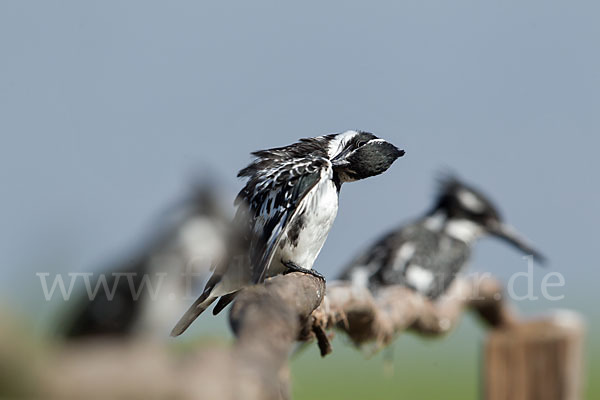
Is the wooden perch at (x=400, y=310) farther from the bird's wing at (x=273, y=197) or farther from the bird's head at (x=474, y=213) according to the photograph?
the bird's head at (x=474, y=213)

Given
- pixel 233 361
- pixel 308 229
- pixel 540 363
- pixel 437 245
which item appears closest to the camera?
pixel 233 361

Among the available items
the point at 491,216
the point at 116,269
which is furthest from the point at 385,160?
the point at 491,216

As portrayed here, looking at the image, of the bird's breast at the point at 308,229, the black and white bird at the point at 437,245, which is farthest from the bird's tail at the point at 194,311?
the black and white bird at the point at 437,245

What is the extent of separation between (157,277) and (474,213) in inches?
229

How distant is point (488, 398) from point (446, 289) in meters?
1.34

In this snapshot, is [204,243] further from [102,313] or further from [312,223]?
[312,223]

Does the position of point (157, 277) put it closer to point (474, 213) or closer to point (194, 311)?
point (194, 311)

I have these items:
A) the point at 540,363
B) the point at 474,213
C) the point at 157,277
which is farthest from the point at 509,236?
the point at 157,277

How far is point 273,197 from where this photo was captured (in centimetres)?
302

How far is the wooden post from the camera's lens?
3.69 meters

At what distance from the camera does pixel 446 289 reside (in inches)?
201

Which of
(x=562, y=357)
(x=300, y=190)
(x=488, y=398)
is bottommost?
(x=488, y=398)

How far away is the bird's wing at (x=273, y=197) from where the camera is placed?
2.90m

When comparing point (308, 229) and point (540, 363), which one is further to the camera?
point (540, 363)
